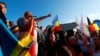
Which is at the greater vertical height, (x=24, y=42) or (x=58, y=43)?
(x=24, y=42)

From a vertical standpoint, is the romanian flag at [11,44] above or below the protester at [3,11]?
below

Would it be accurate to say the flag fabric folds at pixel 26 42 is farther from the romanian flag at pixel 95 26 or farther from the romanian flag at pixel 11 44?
the romanian flag at pixel 95 26

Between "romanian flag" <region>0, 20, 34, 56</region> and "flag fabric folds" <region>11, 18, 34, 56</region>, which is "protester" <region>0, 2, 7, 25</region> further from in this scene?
"flag fabric folds" <region>11, 18, 34, 56</region>

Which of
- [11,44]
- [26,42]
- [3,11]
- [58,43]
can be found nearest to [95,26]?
[58,43]

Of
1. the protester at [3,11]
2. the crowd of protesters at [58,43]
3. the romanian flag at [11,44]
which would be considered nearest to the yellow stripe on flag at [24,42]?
the romanian flag at [11,44]

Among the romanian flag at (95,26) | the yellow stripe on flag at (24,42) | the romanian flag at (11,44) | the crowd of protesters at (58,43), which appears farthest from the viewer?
the romanian flag at (95,26)

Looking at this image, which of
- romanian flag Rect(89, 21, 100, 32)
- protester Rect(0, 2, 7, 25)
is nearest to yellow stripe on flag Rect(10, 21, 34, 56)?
protester Rect(0, 2, 7, 25)

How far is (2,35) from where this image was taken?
5773mm

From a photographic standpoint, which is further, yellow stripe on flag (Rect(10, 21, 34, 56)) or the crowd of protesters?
the crowd of protesters

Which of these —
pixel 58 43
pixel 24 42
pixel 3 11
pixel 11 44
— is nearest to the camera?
pixel 11 44

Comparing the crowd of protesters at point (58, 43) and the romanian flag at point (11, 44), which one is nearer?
the romanian flag at point (11, 44)

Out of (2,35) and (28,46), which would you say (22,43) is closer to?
(28,46)

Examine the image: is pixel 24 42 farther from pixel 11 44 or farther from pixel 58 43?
pixel 58 43

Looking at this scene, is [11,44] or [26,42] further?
[26,42]
